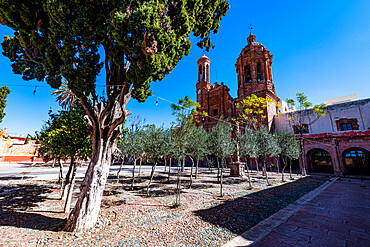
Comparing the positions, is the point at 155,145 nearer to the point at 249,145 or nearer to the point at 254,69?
the point at 249,145

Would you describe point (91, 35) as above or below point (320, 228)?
above

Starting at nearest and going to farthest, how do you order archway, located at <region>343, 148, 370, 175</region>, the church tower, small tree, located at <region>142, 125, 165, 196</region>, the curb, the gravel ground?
the curb < the gravel ground < small tree, located at <region>142, 125, 165, 196</region> < archway, located at <region>343, 148, 370, 175</region> < the church tower

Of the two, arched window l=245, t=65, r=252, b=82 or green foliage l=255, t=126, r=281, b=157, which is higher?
arched window l=245, t=65, r=252, b=82

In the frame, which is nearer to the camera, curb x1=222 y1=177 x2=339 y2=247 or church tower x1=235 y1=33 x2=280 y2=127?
curb x1=222 y1=177 x2=339 y2=247

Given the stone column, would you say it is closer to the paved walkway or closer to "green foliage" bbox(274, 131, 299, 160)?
"green foliage" bbox(274, 131, 299, 160)

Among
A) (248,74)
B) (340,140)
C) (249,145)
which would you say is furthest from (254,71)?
(249,145)

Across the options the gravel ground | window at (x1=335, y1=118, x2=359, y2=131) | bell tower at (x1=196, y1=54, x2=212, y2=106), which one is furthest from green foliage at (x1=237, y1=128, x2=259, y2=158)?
bell tower at (x1=196, y1=54, x2=212, y2=106)

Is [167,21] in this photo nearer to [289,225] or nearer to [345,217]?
[289,225]

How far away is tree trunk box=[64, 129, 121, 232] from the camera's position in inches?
185

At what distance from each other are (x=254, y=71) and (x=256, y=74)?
67 centimetres

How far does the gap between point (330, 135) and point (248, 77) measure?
1583cm

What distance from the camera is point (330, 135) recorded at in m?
20.3

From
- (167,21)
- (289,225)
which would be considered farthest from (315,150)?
(167,21)

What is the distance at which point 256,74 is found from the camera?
2827cm
